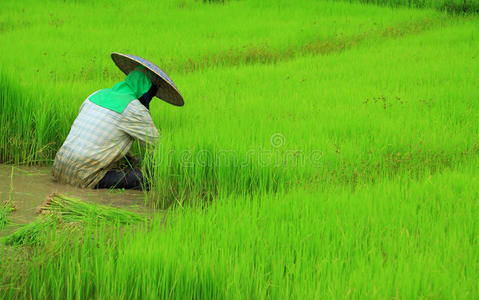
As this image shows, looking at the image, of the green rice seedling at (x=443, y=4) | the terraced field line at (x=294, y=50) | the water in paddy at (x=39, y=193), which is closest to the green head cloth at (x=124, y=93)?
the water in paddy at (x=39, y=193)

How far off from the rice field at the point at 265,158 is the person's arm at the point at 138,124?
0.20m

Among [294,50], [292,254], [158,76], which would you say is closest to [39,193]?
[158,76]

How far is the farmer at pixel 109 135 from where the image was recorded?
3.94 metres

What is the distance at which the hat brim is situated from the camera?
398 centimetres

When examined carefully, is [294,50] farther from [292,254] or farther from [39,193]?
[292,254]

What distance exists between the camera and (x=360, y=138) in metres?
4.39

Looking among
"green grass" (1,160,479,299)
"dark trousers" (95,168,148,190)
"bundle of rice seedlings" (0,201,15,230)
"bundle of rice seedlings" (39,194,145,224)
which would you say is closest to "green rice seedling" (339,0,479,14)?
"dark trousers" (95,168,148,190)

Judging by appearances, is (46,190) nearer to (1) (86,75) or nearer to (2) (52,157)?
(2) (52,157)

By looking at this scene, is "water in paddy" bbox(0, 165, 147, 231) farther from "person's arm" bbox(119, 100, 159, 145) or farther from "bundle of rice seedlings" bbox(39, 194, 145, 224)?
"person's arm" bbox(119, 100, 159, 145)

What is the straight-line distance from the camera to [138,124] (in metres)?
4.00

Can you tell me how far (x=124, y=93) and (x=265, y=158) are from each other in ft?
4.17

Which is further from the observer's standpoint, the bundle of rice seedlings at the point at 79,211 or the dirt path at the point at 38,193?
the dirt path at the point at 38,193

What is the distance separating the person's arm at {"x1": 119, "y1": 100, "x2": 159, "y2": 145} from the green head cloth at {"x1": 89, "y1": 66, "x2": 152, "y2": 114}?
0.06m

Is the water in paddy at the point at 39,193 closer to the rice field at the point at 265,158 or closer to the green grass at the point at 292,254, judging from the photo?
the rice field at the point at 265,158
